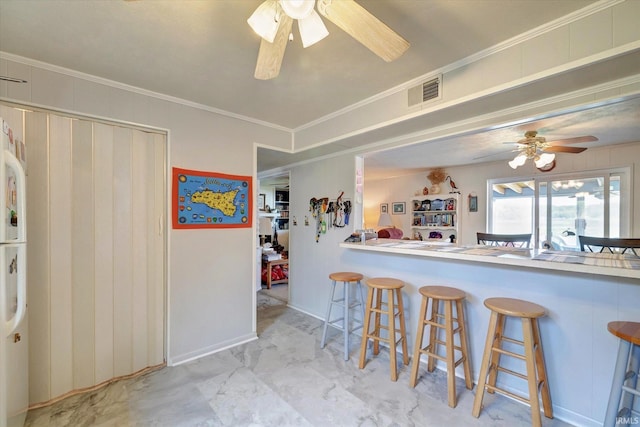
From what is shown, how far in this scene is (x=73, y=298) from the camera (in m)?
1.94

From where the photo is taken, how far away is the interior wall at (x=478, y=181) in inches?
138

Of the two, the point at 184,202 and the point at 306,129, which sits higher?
the point at 306,129

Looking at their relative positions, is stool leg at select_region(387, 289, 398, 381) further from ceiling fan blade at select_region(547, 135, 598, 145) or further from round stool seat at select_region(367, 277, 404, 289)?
ceiling fan blade at select_region(547, 135, 598, 145)

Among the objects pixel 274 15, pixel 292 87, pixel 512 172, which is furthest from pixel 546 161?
pixel 274 15

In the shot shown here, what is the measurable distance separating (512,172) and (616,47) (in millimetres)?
3616

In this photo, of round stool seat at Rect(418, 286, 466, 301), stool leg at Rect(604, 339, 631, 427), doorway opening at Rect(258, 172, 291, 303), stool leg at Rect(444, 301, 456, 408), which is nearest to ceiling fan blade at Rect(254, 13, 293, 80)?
round stool seat at Rect(418, 286, 466, 301)

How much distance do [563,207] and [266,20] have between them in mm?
4921

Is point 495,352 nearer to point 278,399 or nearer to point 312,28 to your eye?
point 278,399

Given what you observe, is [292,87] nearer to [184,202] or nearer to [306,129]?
[306,129]

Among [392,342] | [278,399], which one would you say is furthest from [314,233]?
[278,399]

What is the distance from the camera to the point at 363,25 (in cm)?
113

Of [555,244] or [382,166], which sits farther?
[382,166]

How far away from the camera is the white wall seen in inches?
75.7

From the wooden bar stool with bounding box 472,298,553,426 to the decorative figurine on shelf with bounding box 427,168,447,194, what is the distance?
376 cm
